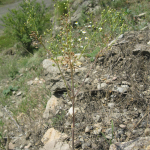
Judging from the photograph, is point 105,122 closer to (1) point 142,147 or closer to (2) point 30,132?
(1) point 142,147

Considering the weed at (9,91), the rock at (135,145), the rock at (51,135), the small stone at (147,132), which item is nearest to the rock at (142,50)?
the small stone at (147,132)

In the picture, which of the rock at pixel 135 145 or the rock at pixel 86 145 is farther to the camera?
the rock at pixel 86 145

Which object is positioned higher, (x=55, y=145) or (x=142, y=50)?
(x=142, y=50)

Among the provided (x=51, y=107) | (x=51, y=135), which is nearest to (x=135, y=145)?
(x=51, y=135)

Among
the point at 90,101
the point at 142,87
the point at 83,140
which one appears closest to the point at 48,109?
the point at 90,101

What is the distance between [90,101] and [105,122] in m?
0.46

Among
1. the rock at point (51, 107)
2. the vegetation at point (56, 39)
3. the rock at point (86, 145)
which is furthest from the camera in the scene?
the rock at point (51, 107)

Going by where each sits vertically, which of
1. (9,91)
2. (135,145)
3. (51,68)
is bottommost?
(9,91)

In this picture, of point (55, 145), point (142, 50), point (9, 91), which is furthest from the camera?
point (9, 91)

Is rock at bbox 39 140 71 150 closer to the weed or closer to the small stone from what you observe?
the small stone

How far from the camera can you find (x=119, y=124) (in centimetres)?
187

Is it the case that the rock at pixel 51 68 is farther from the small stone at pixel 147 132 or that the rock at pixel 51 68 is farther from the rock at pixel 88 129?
the small stone at pixel 147 132

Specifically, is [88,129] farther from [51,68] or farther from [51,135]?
[51,68]

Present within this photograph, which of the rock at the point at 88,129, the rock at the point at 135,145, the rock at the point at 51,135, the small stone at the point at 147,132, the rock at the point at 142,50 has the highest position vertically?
the rock at the point at 142,50
